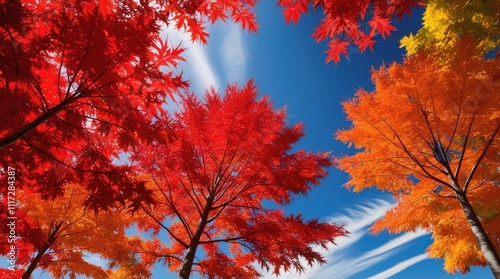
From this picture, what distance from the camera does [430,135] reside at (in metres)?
6.60

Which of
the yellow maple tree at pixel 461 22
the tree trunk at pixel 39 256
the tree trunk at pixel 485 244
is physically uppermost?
the yellow maple tree at pixel 461 22

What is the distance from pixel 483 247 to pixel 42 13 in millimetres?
7400

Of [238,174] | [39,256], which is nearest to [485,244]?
[238,174]

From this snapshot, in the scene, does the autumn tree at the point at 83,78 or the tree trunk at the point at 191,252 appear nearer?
the autumn tree at the point at 83,78

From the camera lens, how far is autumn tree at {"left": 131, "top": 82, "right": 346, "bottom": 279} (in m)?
6.59

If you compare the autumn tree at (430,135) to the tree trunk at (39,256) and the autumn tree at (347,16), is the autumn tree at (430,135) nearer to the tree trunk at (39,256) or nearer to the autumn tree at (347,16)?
the autumn tree at (347,16)

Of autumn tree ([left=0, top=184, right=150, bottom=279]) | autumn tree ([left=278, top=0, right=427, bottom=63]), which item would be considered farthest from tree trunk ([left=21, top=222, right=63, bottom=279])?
autumn tree ([left=278, top=0, right=427, bottom=63])

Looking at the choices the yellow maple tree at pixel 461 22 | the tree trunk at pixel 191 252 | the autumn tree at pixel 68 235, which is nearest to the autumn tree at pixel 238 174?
the tree trunk at pixel 191 252

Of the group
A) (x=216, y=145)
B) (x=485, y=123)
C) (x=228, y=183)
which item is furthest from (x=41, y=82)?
(x=485, y=123)

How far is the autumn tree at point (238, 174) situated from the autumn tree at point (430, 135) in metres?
1.36

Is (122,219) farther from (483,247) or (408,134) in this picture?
(483,247)

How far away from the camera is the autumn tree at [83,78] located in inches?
108

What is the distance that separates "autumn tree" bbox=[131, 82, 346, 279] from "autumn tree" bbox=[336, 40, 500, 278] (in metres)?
1.36

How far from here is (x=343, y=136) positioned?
7945mm
